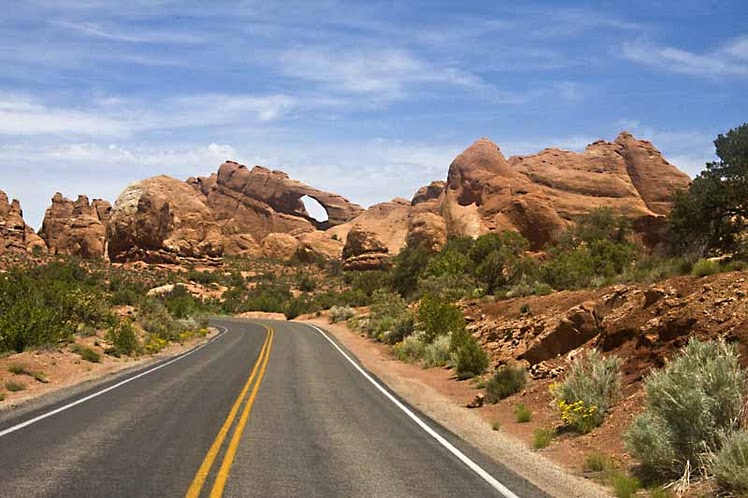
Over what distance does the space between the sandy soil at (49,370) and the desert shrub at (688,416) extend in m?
11.3

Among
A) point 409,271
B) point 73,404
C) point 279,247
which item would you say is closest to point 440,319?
point 73,404

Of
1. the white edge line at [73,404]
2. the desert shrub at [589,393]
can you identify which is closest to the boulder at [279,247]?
the white edge line at [73,404]

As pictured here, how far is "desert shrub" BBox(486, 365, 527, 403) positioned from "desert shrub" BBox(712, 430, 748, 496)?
8395 mm

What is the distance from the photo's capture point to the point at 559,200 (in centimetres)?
7169

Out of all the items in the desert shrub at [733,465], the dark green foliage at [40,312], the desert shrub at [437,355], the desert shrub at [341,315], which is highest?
the dark green foliage at [40,312]

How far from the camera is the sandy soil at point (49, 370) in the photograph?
1527 centimetres

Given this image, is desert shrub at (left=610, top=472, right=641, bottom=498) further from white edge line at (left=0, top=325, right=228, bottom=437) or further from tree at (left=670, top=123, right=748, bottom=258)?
tree at (left=670, top=123, right=748, bottom=258)

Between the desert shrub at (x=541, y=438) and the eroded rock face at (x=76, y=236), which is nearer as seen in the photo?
the desert shrub at (x=541, y=438)

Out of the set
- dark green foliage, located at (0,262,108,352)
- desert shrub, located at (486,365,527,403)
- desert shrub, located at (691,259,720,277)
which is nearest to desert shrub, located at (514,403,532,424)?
desert shrub, located at (486,365,527,403)

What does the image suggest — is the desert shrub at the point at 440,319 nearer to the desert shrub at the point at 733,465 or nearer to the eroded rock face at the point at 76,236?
the desert shrub at the point at 733,465

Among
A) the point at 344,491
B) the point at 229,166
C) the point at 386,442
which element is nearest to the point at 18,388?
the point at 386,442

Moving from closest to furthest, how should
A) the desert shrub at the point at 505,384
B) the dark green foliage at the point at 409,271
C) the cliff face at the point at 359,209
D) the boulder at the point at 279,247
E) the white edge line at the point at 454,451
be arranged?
the white edge line at the point at 454,451
the desert shrub at the point at 505,384
the dark green foliage at the point at 409,271
the cliff face at the point at 359,209
the boulder at the point at 279,247

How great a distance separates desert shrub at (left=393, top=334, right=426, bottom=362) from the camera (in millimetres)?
26547

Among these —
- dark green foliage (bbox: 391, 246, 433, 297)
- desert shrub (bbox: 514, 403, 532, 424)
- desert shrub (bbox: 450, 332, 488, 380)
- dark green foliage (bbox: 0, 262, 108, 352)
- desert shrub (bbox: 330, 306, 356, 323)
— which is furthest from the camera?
dark green foliage (bbox: 391, 246, 433, 297)
